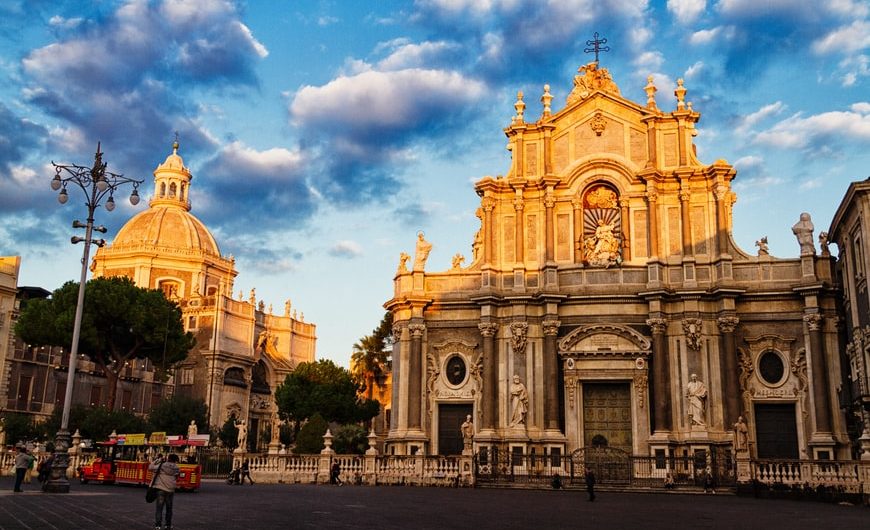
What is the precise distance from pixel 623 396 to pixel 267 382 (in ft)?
142

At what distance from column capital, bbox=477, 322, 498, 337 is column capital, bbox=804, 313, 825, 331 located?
502 inches

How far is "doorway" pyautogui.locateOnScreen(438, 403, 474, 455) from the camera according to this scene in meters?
36.7

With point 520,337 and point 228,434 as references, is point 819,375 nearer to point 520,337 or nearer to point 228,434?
point 520,337

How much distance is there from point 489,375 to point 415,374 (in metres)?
3.40

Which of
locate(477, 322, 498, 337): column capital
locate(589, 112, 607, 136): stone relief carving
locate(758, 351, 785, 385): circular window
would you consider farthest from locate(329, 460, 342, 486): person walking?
locate(589, 112, 607, 136): stone relief carving

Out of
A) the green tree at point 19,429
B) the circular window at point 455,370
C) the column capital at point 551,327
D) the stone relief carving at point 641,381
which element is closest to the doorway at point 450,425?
the circular window at point 455,370

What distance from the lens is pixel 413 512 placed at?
17.7m

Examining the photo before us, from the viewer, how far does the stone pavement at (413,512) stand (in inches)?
575

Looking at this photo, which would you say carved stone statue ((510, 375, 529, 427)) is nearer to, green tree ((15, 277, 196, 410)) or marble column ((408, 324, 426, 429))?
marble column ((408, 324, 426, 429))

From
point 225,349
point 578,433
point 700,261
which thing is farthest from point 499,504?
point 225,349

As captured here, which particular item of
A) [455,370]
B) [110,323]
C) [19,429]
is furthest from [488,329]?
[19,429]

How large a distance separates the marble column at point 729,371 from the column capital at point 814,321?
2.68 meters

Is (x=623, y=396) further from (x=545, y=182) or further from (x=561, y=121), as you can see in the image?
(x=561, y=121)

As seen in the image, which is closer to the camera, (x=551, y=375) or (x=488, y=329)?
(x=551, y=375)
